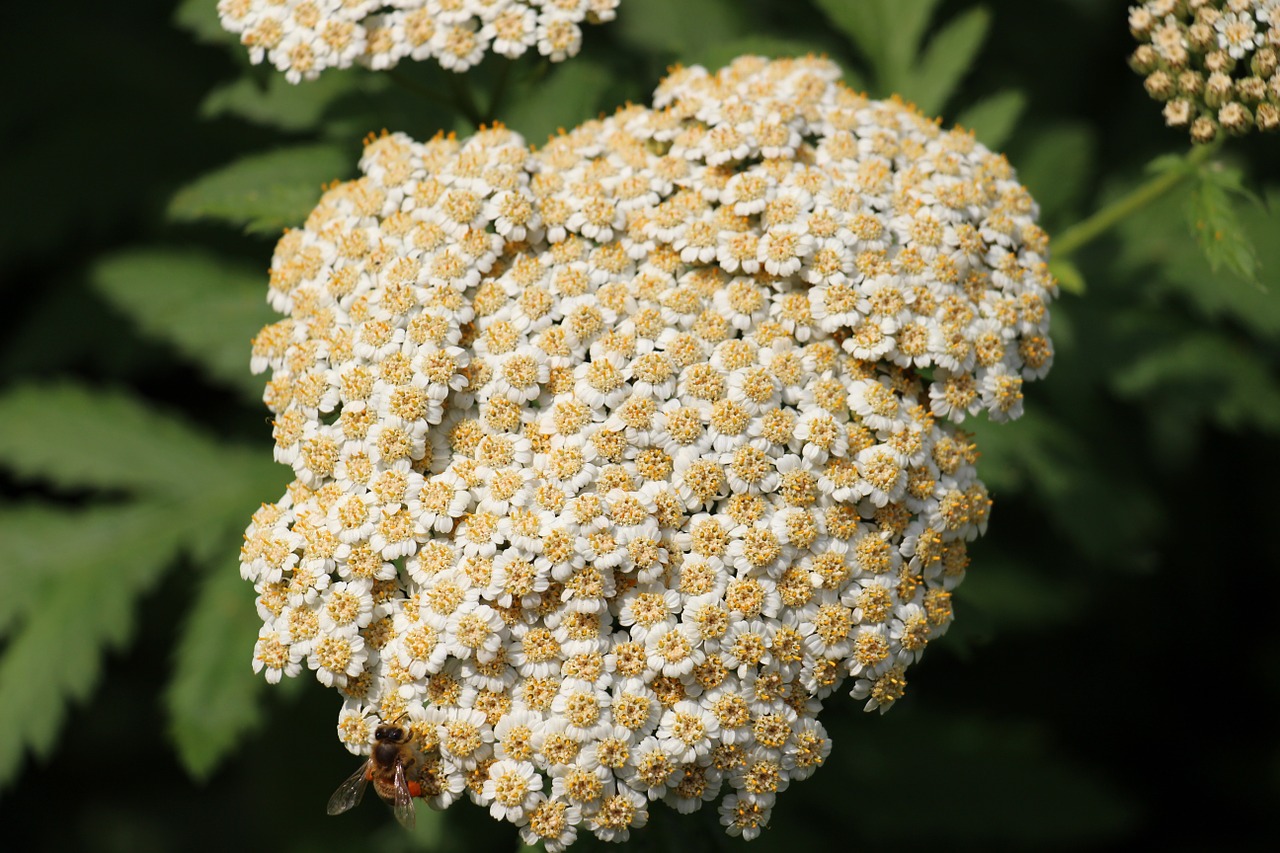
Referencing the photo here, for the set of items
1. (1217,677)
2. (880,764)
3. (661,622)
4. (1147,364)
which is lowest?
(880,764)

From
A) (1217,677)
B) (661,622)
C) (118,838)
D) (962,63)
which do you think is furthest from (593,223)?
(118,838)

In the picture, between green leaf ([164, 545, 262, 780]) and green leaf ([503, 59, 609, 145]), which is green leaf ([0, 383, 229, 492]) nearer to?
green leaf ([164, 545, 262, 780])

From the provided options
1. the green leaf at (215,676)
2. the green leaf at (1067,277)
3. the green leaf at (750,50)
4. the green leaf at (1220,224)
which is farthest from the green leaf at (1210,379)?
the green leaf at (215,676)

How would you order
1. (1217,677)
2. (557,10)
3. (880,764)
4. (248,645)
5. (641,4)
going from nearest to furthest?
(557,10) → (248,645) → (641,4) → (880,764) → (1217,677)

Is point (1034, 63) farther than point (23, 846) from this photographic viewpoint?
No

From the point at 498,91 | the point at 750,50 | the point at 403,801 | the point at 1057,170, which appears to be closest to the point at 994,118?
the point at 1057,170

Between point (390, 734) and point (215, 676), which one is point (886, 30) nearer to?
point (390, 734)

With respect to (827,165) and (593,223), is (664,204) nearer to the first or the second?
(593,223)
